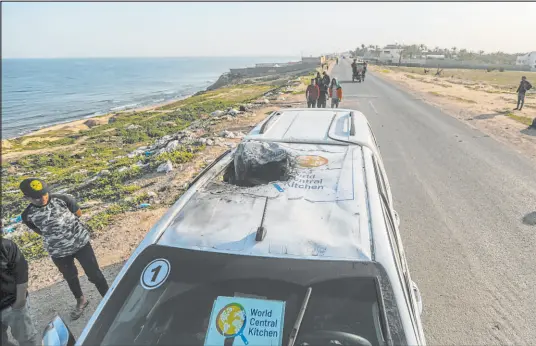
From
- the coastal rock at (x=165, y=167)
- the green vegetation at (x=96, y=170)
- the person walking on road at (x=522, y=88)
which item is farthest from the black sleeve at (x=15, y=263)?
the person walking on road at (x=522, y=88)

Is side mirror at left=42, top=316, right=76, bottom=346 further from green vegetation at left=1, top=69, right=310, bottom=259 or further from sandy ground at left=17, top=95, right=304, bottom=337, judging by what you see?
green vegetation at left=1, top=69, right=310, bottom=259

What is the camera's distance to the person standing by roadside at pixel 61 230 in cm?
368

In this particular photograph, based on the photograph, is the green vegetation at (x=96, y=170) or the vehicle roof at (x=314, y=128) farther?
the green vegetation at (x=96, y=170)

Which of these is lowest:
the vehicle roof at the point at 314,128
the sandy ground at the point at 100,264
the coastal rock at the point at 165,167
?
the sandy ground at the point at 100,264

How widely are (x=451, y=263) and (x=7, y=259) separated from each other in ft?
17.5

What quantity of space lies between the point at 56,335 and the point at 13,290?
4.90ft

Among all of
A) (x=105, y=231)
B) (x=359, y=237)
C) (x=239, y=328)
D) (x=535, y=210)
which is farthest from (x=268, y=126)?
(x=535, y=210)

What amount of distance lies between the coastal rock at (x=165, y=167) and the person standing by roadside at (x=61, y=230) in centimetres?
517

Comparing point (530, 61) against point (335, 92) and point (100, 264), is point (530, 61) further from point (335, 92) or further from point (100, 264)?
point (100, 264)

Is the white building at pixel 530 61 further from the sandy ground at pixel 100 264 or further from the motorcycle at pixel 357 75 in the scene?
the sandy ground at pixel 100 264

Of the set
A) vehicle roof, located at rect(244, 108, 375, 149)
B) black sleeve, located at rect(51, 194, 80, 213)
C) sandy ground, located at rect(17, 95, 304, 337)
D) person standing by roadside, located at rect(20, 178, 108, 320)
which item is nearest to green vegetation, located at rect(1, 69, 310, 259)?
sandy ground, located at rect(17, 95, 304, 337)

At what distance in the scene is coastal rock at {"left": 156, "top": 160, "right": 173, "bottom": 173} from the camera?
9227 mm

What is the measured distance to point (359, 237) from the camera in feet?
7.60

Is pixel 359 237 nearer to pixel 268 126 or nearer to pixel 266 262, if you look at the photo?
pixel 266 262
